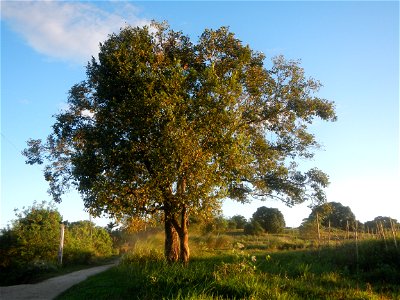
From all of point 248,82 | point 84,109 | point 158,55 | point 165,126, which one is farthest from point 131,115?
point 248,82

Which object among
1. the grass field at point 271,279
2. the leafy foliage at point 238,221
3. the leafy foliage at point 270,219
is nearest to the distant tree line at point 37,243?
the grass field at point 271,279

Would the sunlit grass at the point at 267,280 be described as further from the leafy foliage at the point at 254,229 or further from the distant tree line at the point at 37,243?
the leafy foliage at the point at 254,229

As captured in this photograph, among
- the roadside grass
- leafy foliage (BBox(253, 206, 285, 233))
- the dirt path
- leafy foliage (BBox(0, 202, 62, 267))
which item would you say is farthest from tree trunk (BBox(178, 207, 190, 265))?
leafy foliage (BBox(253, 206, 285, 233))

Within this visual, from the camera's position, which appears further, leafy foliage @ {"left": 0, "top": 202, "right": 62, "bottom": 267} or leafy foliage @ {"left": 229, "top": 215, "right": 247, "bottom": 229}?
leafy foliage @ {"left": 229, "top": 215, "right": 247, "bottom": 229}

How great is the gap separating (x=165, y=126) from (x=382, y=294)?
965 cm

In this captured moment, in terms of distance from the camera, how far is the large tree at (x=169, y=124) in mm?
16219

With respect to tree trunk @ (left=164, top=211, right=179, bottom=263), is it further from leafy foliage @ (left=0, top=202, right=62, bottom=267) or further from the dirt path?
leafy foliage @ (left=0, top=202, right=62, bottom=267)

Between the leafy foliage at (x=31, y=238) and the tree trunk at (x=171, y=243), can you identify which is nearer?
the tree trunk at (x=171, y=243)

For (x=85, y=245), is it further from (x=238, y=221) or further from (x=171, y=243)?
(x=238, y=221)

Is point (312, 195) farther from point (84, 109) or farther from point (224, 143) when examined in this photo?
point (84, 109)

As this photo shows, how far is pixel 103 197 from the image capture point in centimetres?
1645

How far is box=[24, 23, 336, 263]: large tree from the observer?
16219 mm

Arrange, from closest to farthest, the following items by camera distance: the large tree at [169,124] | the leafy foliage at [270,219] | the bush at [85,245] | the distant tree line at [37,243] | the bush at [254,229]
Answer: the large tree at [169,124], the distant tree line at [37,243], the bush at [85,245], the bush at [254,229], the leafy foliage at [270,219]

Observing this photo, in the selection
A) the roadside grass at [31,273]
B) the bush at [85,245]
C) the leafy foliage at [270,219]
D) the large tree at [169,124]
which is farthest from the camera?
the leafy foliage at [270,219]
